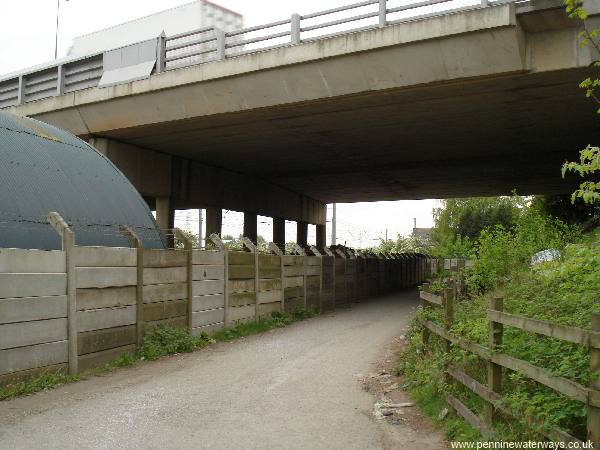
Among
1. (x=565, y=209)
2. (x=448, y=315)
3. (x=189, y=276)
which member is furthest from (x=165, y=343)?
(x=565, y=209)

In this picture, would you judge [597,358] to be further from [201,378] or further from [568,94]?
[568,94]

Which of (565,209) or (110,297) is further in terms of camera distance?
(565,209)

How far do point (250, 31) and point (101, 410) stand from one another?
14281 mm

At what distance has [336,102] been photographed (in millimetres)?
18000

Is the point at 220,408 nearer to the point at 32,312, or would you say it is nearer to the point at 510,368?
the point at 32,312

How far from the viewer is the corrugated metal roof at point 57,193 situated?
10.1 metres

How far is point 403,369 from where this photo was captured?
8852 millimetres

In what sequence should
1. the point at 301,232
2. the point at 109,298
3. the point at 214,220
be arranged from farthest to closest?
the point at 301,232, the point at 214,220, the point at 109,298

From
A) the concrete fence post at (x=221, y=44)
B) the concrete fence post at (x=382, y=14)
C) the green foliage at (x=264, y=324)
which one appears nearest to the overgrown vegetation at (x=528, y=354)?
the green foliage at (x=264, y=324)

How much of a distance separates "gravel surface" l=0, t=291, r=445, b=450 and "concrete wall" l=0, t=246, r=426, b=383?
1.94 ft

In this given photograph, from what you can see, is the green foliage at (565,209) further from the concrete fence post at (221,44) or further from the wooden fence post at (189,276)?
the wooden fence post at (189,276)

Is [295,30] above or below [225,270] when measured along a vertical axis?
above

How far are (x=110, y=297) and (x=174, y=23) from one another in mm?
16020

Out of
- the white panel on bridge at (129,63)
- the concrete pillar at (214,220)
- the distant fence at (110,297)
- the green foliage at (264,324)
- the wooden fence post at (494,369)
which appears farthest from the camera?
the concrete pillar at (214,220)
